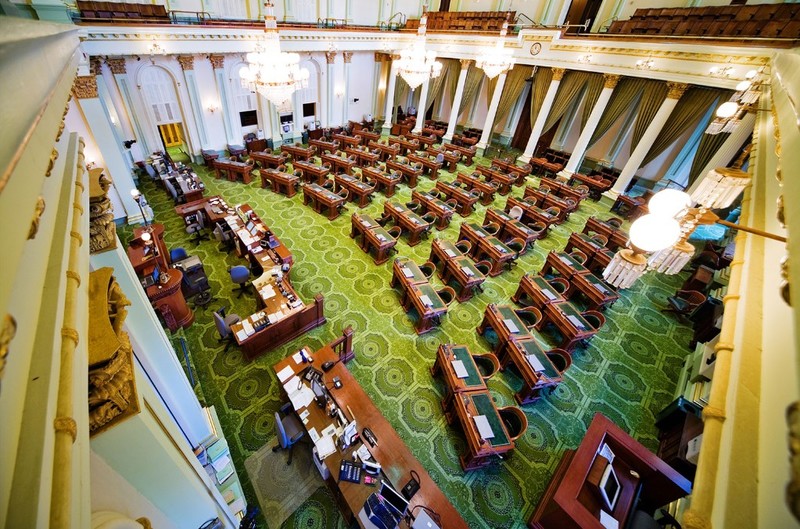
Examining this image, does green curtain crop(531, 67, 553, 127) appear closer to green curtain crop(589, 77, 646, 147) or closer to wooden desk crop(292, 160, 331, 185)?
green curtain crop(589, 77, 646, 147)

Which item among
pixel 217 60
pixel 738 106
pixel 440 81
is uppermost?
pixel 738 106

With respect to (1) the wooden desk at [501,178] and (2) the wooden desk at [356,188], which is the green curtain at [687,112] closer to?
(1) the wooden desk at [501,178]

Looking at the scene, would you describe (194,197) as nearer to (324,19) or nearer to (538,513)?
(324,19)

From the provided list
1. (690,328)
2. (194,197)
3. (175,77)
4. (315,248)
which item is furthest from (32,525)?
(175,77)

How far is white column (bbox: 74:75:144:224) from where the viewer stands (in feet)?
23.2

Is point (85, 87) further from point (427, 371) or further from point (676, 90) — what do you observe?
point (676, 90)

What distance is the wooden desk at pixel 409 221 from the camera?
351 inches

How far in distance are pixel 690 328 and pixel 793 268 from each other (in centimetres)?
893

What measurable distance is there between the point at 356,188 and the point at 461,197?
11.4 ft

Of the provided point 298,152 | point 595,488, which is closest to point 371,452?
point 595,488

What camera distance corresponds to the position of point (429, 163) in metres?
12.9

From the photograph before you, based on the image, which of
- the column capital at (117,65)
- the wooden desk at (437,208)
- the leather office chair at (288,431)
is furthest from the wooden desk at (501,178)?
the column capital at (117,65)

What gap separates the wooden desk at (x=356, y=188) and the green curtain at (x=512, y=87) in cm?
865

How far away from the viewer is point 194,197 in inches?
385
